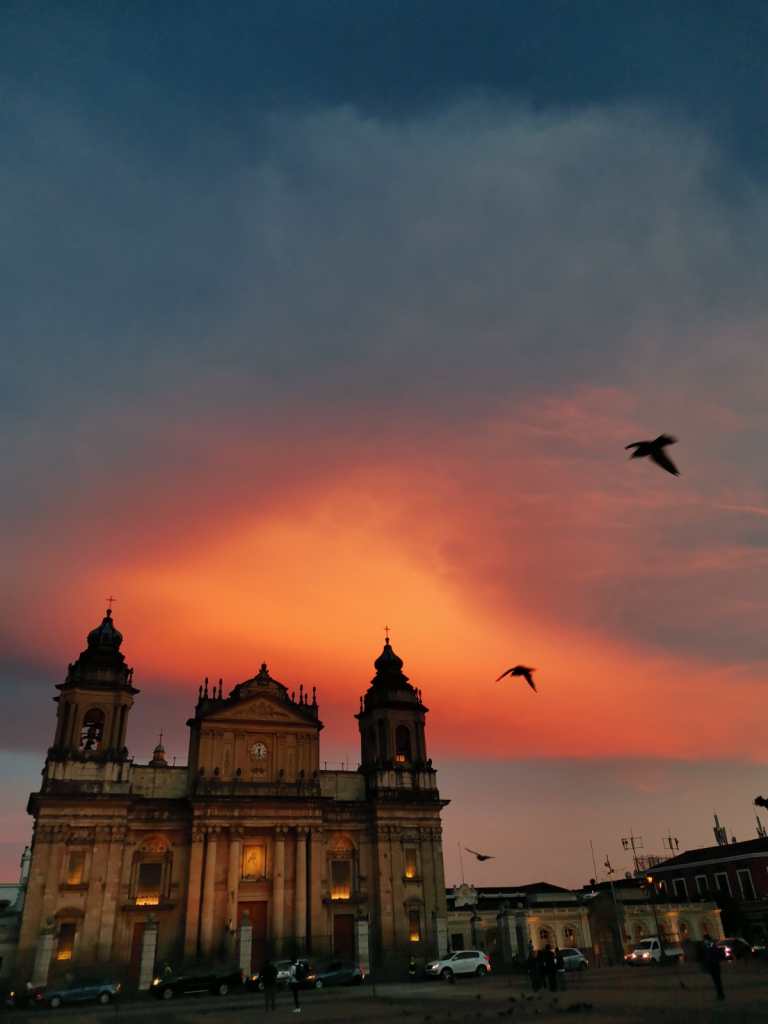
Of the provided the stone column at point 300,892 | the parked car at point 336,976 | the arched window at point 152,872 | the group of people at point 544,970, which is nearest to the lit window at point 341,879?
the stone column at point 300,892

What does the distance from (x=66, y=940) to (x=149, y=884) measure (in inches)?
216

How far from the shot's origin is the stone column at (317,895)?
48969mm

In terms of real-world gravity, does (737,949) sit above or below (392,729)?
below

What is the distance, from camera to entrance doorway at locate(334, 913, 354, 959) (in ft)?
165

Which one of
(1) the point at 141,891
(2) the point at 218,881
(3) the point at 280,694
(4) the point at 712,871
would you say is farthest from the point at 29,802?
(4) the point at 712,871

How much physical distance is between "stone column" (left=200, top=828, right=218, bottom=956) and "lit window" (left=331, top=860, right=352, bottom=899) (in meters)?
8.49

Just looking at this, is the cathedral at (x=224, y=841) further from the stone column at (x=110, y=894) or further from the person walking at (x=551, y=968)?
the person walking at (x=551, y=968)

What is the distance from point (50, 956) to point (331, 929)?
17.4m

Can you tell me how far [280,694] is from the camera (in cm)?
5619

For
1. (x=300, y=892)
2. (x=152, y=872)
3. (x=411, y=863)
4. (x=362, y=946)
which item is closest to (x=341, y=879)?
(x=300, y=892)

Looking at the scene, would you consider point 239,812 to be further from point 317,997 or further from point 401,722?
point 317,997

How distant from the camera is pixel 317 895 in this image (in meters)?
50.6

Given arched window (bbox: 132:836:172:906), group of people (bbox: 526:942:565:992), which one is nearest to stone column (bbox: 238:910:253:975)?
arched window (bbox: 132:836:172:906)

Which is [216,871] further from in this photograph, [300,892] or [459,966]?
[459,966]
